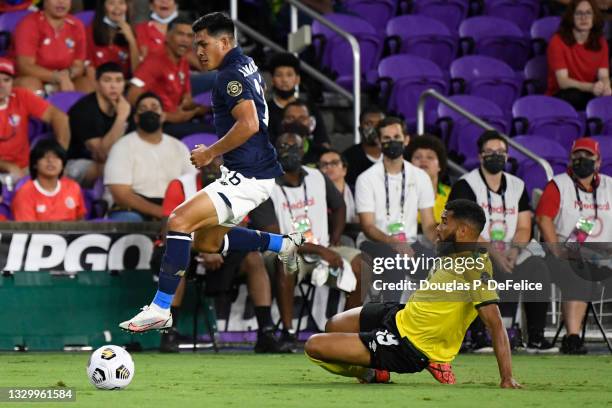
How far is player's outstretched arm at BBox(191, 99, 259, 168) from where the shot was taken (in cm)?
867

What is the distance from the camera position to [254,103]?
8.99 m

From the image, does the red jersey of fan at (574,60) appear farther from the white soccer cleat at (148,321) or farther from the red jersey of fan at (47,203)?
the white soccer cleat at (148,321)

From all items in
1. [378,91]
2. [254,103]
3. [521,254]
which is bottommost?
[521,254]

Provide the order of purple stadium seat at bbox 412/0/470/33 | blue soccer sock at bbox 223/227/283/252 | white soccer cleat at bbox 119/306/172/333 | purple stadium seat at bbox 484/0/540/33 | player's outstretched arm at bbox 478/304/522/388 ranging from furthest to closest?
purple stadium seat at bbox 484/0/540/33
purple stadium seat at bbox 412/0/470/33
blue soccer sock at bbox 223/227/283/252
white soccer cleat at bbox 119/306/172/333
player's outstretched arm at bbox 478/304/522/388

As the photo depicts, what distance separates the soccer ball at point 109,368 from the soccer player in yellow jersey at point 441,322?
1.17 meters

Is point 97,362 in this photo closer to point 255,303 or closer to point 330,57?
point 255,303

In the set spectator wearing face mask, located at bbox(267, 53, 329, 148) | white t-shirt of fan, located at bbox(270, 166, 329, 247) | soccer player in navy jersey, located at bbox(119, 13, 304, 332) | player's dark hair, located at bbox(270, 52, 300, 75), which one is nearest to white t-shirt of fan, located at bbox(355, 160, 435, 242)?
white t-shirt of fan, located at bbox(270, 166, 329, 247)

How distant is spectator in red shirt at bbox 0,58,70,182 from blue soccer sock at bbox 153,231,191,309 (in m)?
4.15

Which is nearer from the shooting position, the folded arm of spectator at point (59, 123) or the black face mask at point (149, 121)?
the black face mask at point (149, 121)

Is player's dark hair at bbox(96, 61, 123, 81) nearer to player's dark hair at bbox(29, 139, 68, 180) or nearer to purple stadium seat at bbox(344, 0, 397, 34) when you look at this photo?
player's dark hair at bbox(29, 139, 68, 180)

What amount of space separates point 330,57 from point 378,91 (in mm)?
667

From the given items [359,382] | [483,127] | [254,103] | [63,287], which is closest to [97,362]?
[359,382]

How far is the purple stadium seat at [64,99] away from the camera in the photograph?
13.2 m

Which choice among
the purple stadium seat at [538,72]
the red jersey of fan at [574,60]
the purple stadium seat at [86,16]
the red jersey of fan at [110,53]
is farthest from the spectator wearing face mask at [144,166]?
the purple stadium seat at [538,72]
